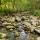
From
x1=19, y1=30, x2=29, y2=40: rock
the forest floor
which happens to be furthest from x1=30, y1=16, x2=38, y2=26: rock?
x1=19, y1=30, x2=29, y2=40: rock

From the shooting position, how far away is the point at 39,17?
2.83 metres

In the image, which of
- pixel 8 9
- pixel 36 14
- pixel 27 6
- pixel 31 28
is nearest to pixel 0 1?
pixel 8 9

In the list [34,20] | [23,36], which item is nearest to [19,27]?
[23,36]

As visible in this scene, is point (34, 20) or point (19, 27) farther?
point (34, 20)

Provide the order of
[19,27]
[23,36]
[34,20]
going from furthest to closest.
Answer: [34,20] → [19,27] → [23,36]

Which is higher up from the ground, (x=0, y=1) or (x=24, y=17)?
(x=0, y=1)

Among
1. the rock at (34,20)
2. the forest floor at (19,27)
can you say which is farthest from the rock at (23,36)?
the rock at (34,20)

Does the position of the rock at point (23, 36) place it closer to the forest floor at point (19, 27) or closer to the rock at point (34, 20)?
the forest floor at point (19, 27)

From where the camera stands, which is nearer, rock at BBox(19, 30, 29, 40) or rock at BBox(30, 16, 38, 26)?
rock at BBox(19, 30, 29, 40)

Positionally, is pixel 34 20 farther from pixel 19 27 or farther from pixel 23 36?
pixel 23 36

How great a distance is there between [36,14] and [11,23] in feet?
2.07

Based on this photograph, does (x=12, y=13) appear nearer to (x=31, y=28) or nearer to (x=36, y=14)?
(x=36, y=14)

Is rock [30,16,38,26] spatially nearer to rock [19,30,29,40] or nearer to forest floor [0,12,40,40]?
forest floor [0,12,40,40]

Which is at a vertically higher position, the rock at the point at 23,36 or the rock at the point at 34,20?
the rock at the point at 34,20
